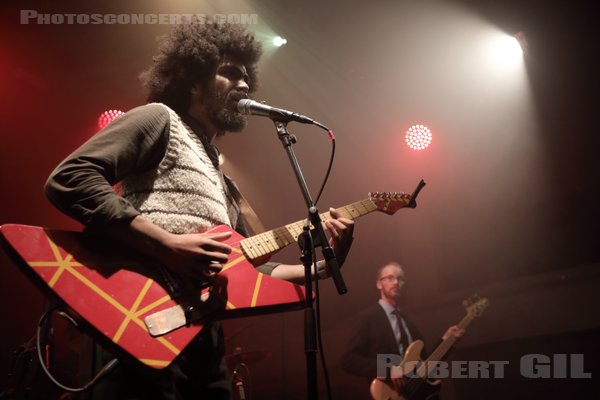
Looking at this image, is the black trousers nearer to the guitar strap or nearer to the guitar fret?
the guitar fret

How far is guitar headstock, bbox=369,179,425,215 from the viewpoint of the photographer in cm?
297

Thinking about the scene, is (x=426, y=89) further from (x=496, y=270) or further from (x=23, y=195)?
(x=23, y=195)

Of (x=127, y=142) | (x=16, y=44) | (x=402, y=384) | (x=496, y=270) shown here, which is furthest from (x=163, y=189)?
(x=496, y=270)

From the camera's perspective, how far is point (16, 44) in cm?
511

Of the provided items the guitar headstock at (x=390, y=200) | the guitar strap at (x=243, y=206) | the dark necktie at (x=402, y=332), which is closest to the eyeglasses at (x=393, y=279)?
the dark necktie at (x=402, y=332)

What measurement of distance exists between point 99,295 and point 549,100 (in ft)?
20.6

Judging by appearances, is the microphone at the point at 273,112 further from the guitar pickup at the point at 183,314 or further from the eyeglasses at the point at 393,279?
the eyeglasses at the point at 393,279

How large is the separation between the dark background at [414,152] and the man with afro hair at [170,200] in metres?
3.51

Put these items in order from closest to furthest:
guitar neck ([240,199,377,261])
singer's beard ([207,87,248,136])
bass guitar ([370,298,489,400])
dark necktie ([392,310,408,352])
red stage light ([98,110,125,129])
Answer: guitar neck ([240,199,377,261]), singer's beard ([207,87,248,136]), bass guitar ([370,298,489,400]), dark necktie ([392,310,408,352]), red stage light ([98,110,125,129])

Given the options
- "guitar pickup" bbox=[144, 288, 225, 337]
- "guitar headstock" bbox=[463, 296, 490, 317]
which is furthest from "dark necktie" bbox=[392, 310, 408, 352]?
"guitar pickup" bbox=[144, 288, 225, 337]

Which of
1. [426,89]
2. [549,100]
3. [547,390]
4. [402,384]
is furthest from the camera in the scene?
[426,89]

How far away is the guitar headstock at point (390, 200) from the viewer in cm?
297

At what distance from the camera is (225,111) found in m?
2.47

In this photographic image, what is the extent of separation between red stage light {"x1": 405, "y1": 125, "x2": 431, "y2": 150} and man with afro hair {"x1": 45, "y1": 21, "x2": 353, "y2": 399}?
4.72 meters
